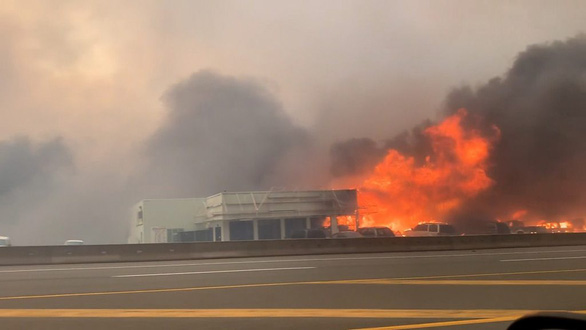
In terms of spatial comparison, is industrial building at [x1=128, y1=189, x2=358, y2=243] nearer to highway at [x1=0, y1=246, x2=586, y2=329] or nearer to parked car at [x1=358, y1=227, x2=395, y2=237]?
parked car at [x1=358, y1=227, x2=395, y2=237]

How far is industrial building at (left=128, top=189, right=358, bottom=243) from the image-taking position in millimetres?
22797

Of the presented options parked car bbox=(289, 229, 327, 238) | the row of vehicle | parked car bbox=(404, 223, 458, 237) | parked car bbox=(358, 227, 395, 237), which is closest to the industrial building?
the row of vehicle

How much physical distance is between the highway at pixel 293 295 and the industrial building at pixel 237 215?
341 inches

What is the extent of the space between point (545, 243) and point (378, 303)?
16.1 meters

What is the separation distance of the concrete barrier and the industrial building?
4.78 meters

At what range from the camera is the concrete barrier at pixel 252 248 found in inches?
634

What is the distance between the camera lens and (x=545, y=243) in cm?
2142

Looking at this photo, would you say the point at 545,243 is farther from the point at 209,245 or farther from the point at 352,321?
the point at 352,321

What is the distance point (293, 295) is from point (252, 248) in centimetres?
928

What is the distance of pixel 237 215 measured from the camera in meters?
22.8

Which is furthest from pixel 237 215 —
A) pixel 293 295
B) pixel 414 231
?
pixel 293 295

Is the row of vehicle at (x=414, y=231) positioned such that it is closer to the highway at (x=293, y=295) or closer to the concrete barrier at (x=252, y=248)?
the concrete barrier at (x=252, y=248)

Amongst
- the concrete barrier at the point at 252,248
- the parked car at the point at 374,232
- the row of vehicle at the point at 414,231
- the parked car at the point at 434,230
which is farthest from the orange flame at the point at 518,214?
the parked car at the point at 374,232

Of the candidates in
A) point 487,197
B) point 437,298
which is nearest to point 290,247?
point 437,298
